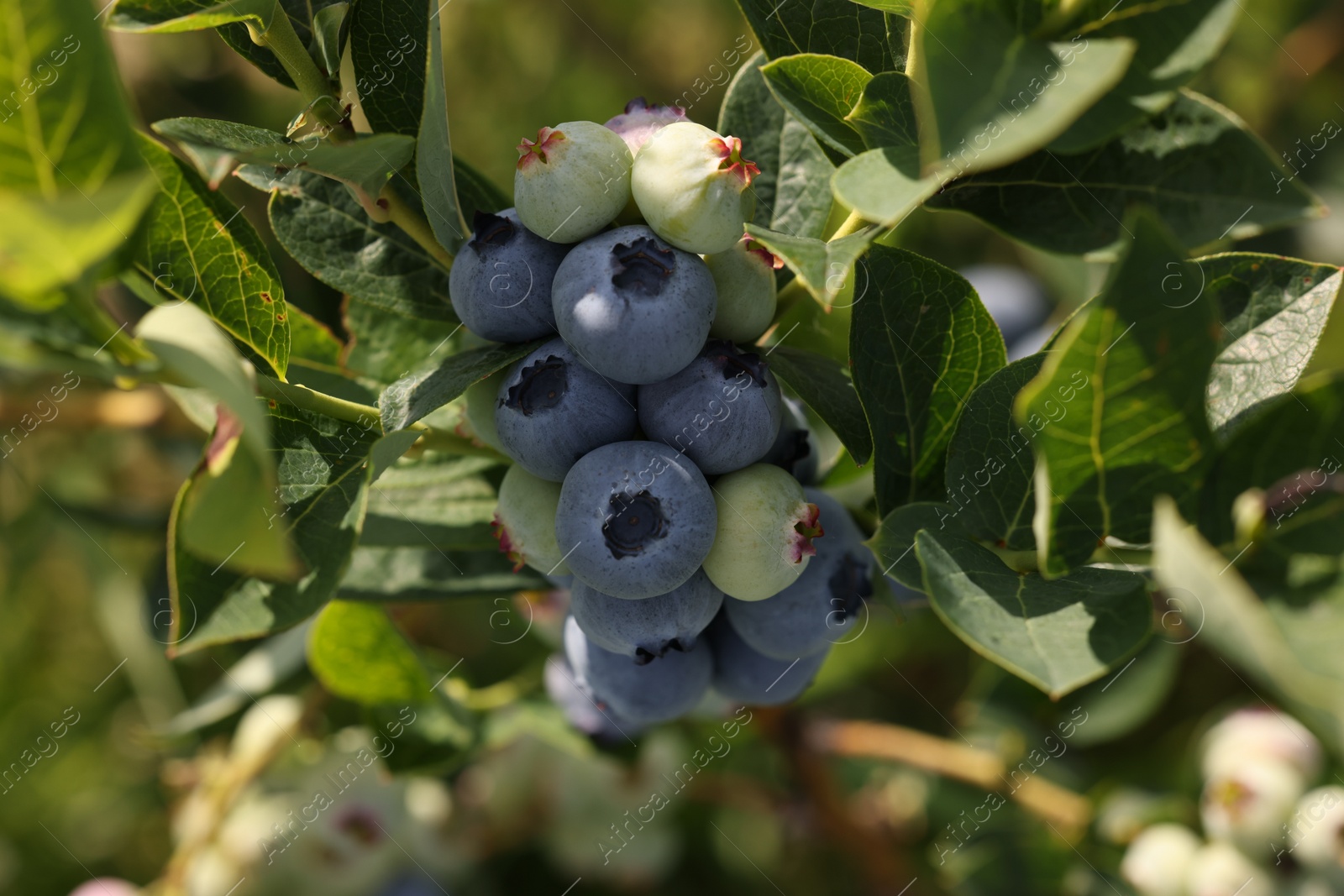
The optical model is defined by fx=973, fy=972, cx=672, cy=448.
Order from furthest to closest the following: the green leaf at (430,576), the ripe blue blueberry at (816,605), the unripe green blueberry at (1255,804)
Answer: the unripe green blueberry at (1255,804) < the green leaf at (430,576) < the ripe blue blueberry at (816,605)

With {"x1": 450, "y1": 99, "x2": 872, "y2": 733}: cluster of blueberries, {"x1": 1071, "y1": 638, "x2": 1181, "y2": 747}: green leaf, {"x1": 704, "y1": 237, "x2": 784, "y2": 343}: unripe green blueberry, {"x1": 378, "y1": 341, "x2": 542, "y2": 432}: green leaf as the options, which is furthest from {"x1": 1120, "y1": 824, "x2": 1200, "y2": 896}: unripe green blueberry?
{"x1": 378, "y1": 341, "x2": 542, "y2": 432}: green leaf

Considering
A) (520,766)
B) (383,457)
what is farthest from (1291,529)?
(520,766)

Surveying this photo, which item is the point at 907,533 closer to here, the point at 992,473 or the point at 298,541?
the point at 992,473

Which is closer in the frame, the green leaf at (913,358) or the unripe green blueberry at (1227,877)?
the green leaf at (913,358)

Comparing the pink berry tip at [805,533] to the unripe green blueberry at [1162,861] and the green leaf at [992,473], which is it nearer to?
the green leaf at [992,473]

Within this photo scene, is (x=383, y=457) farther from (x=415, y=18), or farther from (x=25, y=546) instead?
(x=25, y=546)

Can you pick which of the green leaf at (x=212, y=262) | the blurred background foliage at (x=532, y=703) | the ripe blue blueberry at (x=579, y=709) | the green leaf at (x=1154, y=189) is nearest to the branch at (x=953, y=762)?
the blurred background foliage at (x=532, y=703)
